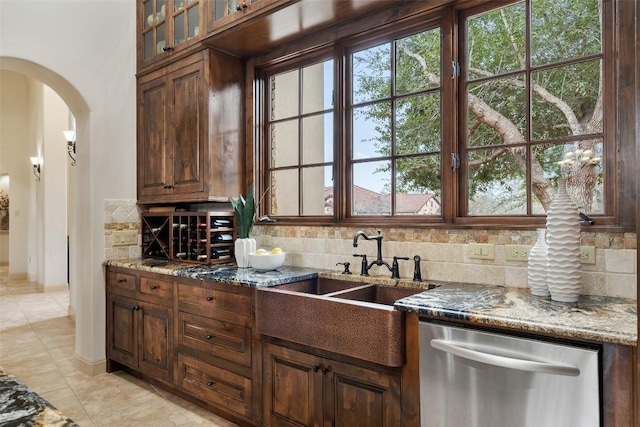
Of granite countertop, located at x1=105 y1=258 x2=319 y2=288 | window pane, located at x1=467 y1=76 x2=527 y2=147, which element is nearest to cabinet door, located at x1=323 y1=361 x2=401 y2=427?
granite countertop, located at x1=105 y1=258 x2=319 y2=288

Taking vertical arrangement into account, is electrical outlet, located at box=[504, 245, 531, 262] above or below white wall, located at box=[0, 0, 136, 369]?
below

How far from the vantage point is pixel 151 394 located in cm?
294

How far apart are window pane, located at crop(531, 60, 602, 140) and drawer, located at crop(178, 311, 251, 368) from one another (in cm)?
190

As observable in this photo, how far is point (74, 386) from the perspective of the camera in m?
3.10

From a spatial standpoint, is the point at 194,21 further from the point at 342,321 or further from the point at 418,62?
the point at 342,321

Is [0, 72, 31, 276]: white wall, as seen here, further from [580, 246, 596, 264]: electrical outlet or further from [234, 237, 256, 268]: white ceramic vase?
[580, 246, 596, 264]: electrical outlet

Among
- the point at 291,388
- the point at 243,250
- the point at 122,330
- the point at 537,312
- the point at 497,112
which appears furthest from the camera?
the point at 122,330

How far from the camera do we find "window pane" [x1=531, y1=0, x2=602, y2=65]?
6.22 feet

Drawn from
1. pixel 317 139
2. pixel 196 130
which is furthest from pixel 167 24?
pixel 317 139

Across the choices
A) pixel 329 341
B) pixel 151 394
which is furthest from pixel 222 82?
pixel 151 394

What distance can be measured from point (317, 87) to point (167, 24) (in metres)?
1.44

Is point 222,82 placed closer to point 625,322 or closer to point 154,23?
point 154,23

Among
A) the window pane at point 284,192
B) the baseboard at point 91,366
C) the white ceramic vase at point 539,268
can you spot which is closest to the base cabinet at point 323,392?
the white ceramic vase at point 539,268

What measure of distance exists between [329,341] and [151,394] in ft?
5.97
